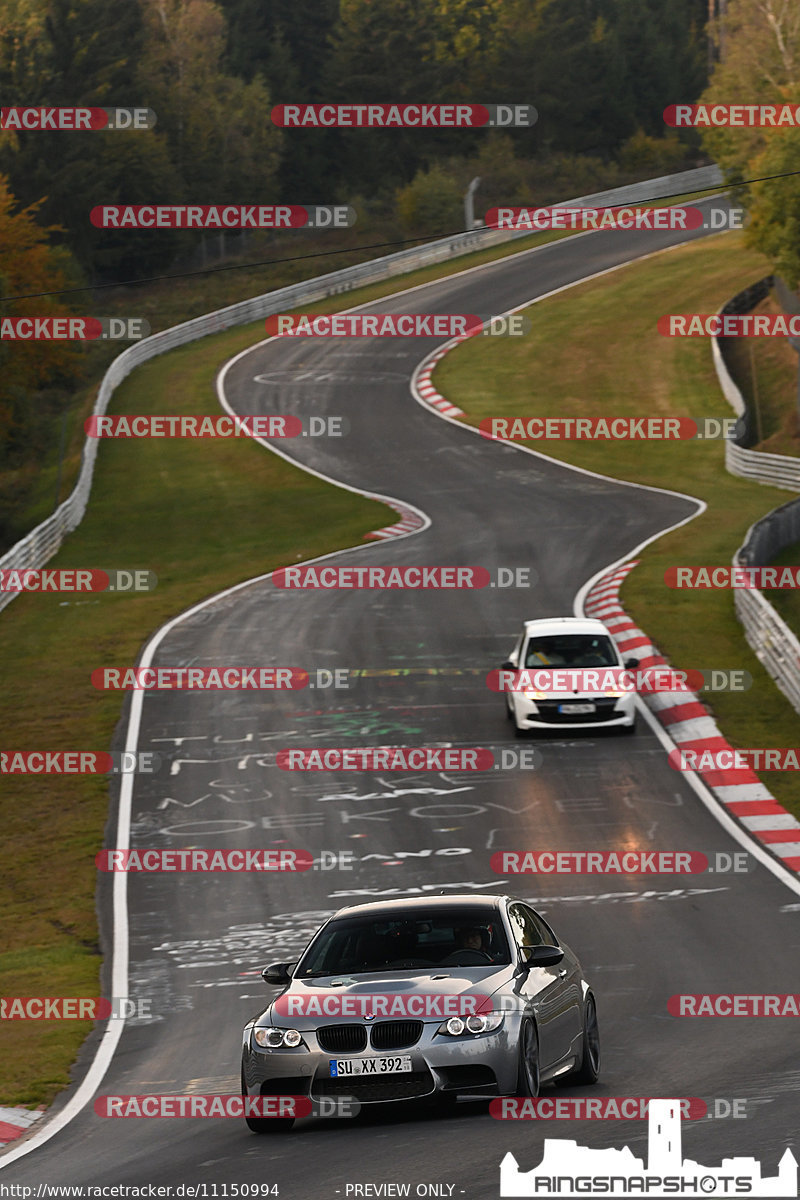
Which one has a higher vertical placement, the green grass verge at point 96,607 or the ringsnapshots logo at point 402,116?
the ringsnapshots logo at point 402,116

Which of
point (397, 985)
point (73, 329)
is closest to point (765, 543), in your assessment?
point (397, 985)

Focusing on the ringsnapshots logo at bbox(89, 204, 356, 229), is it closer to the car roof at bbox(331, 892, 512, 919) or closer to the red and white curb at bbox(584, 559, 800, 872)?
the red and white curb at bbox(584, 559, 800, 872)

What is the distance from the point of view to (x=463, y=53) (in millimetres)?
110375

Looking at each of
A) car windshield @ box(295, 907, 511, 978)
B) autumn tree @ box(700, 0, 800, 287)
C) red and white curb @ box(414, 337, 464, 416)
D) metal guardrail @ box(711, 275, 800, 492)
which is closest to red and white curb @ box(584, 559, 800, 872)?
car windshield @ box(295, 907, 511, 978)

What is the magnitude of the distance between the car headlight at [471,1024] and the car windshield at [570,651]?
1615 cm

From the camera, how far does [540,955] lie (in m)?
10.5

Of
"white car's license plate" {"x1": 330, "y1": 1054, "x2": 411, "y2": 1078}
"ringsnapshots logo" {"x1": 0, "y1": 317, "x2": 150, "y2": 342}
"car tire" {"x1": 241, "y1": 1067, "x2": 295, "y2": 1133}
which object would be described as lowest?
"ringsnapshots logo" {"x1": 0, "y1": 317, "x2": 150, "y2": 342}

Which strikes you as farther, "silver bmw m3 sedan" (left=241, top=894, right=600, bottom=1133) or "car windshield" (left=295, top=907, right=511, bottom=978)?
→ "car windshield" (left=295, top=907, right=511, bottom=978)

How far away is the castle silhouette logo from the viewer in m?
7.88

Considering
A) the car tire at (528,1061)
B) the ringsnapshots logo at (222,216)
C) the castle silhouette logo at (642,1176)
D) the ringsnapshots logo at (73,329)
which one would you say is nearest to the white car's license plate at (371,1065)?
the car tire at (528,1061)

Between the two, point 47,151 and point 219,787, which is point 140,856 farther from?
point 47,151

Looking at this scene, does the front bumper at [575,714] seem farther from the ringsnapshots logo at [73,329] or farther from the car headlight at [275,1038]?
the ringsnapshots logo at [73,329]

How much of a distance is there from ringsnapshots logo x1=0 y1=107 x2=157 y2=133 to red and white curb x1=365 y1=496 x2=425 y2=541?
4750 centimetres

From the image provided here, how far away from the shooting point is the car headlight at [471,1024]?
31.3 ft
